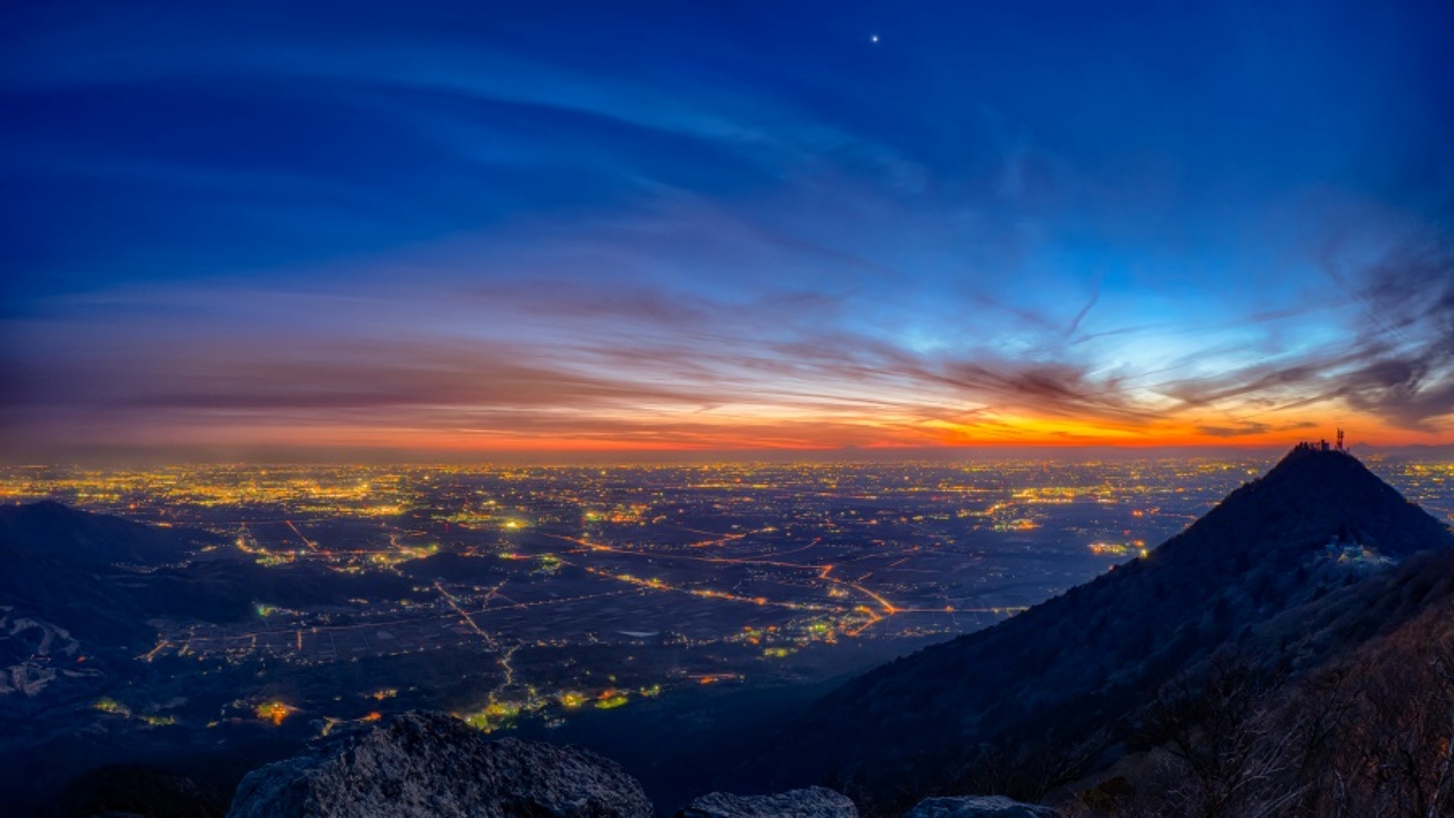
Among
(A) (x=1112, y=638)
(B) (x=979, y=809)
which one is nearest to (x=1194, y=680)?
(A) (x=1112, y=638)

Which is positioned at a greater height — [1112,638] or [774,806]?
[774,806]

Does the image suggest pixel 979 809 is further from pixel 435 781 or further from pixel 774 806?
pixel 435 781

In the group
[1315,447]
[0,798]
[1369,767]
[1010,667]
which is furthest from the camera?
[1315,447]

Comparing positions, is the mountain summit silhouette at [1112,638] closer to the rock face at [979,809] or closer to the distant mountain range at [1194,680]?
the distant mountain range at [1194,680]

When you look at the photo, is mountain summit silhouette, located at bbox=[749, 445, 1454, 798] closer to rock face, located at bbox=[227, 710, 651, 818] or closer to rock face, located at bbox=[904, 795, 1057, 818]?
rock face, located at bbox=[904, 795, 1057, 818]

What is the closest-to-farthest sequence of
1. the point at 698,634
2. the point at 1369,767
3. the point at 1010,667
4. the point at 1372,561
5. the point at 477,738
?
1. the point at 477,738
2. the point at 1369,767
3. the point at 1372,561
4. the point at 1010,667
5. the point at 698,634

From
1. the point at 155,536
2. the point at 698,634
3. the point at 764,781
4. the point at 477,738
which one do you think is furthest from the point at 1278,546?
the point at 155,536

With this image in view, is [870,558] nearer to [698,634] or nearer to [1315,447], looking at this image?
[698,634]
